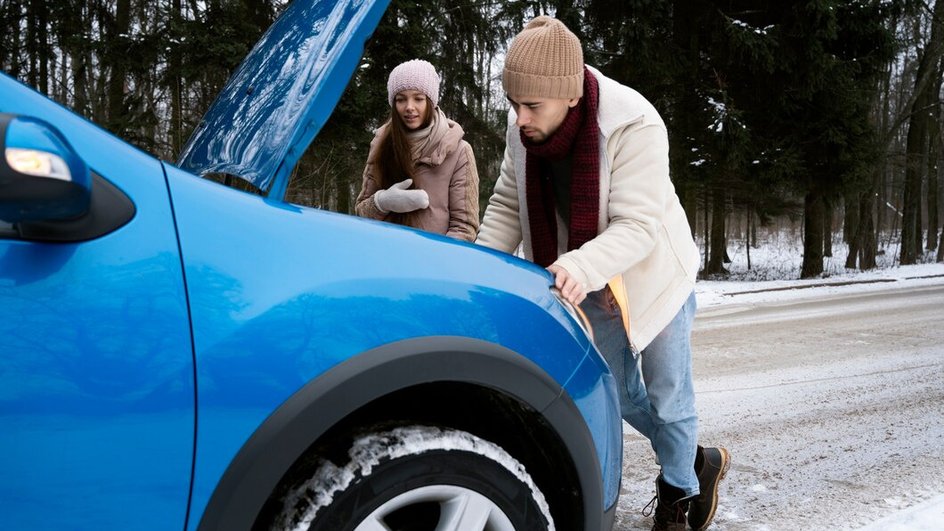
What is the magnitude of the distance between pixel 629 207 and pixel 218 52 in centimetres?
824

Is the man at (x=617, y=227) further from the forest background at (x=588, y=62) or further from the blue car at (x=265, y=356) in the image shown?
the forest background at (x=588, y=62)

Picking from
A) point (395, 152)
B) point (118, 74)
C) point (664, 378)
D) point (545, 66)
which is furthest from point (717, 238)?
point (545, 66)

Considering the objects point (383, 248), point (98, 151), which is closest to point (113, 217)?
point (98, 151)

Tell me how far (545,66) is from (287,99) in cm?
78

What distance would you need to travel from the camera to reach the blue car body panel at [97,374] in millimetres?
1120

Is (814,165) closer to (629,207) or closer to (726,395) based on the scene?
(726,395)

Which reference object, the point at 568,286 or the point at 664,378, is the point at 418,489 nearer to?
the point at 568,286

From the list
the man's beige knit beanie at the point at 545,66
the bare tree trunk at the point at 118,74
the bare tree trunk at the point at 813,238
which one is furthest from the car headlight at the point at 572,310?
the bare tree trunk at the point at 813,238

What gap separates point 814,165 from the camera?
1465cm

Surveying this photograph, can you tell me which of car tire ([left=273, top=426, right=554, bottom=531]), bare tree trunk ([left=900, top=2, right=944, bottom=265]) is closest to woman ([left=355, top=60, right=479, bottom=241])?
car tire ([left=273, top=426, right=554, bottom=531])

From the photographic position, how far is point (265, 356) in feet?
4.26

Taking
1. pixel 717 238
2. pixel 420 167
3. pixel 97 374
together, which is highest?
pixel 420 167

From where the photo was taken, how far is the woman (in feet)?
11.5

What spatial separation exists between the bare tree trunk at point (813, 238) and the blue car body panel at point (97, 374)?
648 inches
